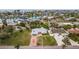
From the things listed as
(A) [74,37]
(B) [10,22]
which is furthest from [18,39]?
(A) [74,37]

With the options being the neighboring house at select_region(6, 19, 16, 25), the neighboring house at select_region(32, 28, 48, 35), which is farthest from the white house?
the neighboring house at select_region(6, 19, 16, 25)

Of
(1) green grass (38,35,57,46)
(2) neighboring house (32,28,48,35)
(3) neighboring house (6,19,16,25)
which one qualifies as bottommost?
(1) green grass (38,35,57,46)

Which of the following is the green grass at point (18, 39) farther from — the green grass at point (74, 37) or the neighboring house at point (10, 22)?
the green grass at point (74, 37)

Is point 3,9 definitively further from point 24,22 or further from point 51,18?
point 51,18

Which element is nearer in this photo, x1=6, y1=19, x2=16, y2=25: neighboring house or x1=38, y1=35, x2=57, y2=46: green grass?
x1=38, y1=35, x2=57, y2=46: green grass

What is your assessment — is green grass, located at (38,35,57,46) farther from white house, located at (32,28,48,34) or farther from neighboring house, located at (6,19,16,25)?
neighboring house, located at (6,19,16,25)

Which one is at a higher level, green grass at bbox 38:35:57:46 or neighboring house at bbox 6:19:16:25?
neighboring house at bbox 6:19:16:25
